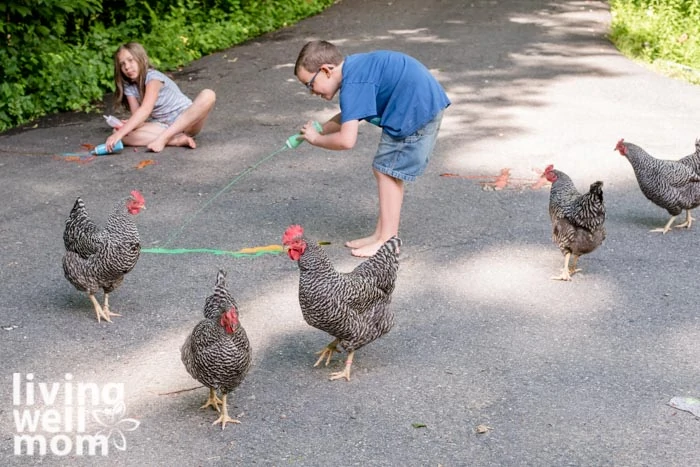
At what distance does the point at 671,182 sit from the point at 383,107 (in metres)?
2.41

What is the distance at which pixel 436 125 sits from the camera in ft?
20.5

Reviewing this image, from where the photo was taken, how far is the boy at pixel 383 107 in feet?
19.1

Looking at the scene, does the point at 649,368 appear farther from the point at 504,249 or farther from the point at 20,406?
the point at 20,406

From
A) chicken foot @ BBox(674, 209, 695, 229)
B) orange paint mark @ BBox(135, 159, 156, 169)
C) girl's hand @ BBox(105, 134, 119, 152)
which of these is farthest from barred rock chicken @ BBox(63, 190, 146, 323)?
chicken foot @ BBox(674, 209, 695, 229)

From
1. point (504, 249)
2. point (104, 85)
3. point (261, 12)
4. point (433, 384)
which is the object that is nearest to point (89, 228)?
point (433, 384)

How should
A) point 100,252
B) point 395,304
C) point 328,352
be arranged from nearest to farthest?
1. point 328,352
2. point 100,252
3. point 395,304

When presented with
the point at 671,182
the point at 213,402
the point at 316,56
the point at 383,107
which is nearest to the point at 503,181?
the point at 671,182

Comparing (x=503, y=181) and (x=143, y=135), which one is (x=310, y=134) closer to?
(x=503, y=181)

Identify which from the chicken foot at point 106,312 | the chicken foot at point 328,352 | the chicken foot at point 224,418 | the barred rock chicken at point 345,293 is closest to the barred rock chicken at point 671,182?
the barred rock chicken at point 345,293

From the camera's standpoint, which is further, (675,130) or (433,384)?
(675,130)

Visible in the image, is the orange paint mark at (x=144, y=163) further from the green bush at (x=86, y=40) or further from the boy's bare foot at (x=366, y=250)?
the boy's bare foot at (x=366, y=250)

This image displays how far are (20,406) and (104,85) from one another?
7302 millimetres

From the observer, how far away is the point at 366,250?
21.1ft

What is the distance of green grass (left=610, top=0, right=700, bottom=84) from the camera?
12086mm
